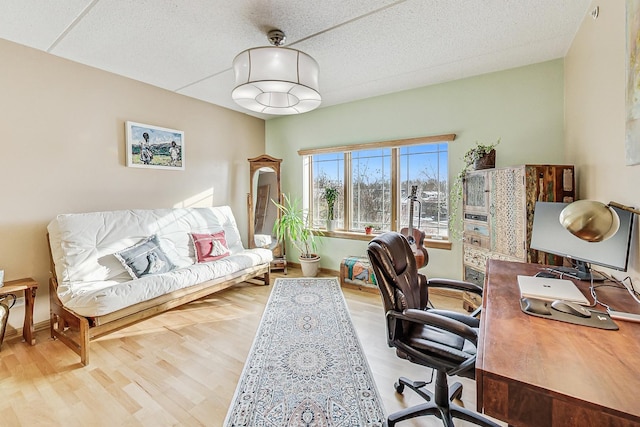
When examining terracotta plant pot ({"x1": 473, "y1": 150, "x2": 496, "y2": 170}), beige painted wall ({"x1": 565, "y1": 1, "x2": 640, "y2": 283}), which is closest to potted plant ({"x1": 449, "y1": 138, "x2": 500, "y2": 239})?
terracotta plant pot ({"x1": 473, "y1": 150, "x2": 496, "y2": 170})

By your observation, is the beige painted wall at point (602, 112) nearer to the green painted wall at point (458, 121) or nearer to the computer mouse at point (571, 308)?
the green painted wall at point (458, 121)

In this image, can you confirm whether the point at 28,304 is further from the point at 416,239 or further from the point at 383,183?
the point at 383,183

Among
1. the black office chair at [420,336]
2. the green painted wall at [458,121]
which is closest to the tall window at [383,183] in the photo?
the green painted wall at [458,121]

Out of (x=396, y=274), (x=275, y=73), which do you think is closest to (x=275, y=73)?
(x=275, y=73)

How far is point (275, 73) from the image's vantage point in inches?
76.9

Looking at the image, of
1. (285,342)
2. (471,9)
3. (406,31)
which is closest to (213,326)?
(285,342)

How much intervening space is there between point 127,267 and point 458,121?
3729mm

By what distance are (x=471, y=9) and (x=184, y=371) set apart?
3198mm

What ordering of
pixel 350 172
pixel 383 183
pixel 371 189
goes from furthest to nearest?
1. pixel 350 172
2. pixel 371 189
3. pixel 383 183

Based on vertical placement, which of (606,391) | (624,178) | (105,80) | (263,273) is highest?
(105,80)

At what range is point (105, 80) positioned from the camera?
3.00 metres

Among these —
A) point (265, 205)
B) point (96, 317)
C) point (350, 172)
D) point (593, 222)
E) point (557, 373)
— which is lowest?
point (96, 317)

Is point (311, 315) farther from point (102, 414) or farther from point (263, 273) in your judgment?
point (102, 414)

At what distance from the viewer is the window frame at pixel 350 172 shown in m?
3.49
